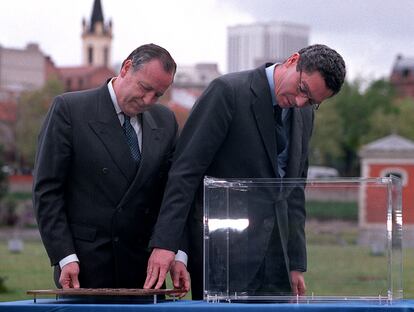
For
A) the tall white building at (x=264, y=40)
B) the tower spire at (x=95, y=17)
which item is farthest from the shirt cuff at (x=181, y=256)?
the tall white building at (x=264, y=40)

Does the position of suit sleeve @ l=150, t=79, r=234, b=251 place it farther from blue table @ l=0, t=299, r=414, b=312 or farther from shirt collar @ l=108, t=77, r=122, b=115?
blue table @ l=0, t=299, r=414, b=312

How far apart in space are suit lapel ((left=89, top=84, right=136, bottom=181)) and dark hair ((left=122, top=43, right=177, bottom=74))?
0.30 metres

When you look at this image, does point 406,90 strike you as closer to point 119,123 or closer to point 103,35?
point 103,35

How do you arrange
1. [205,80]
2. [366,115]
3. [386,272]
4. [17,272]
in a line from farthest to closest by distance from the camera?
1. [205,80]
2. [366,115]
3. [17,272]
4. [386,272]

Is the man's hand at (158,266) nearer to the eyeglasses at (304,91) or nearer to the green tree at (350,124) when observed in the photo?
the eyeglasses at (304,91)

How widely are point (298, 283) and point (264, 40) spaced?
184 meters

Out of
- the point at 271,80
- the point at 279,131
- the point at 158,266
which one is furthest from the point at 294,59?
the point at 158,266

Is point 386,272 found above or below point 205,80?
below

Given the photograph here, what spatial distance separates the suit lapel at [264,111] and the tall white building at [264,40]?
6736 inches

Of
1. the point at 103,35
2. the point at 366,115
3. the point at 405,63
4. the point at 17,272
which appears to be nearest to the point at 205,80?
the point at 405,63

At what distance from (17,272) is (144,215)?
23.8 meters

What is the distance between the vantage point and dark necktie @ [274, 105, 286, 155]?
5457mm

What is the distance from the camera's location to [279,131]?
5.50 m

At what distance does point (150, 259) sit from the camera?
5.30 metres
